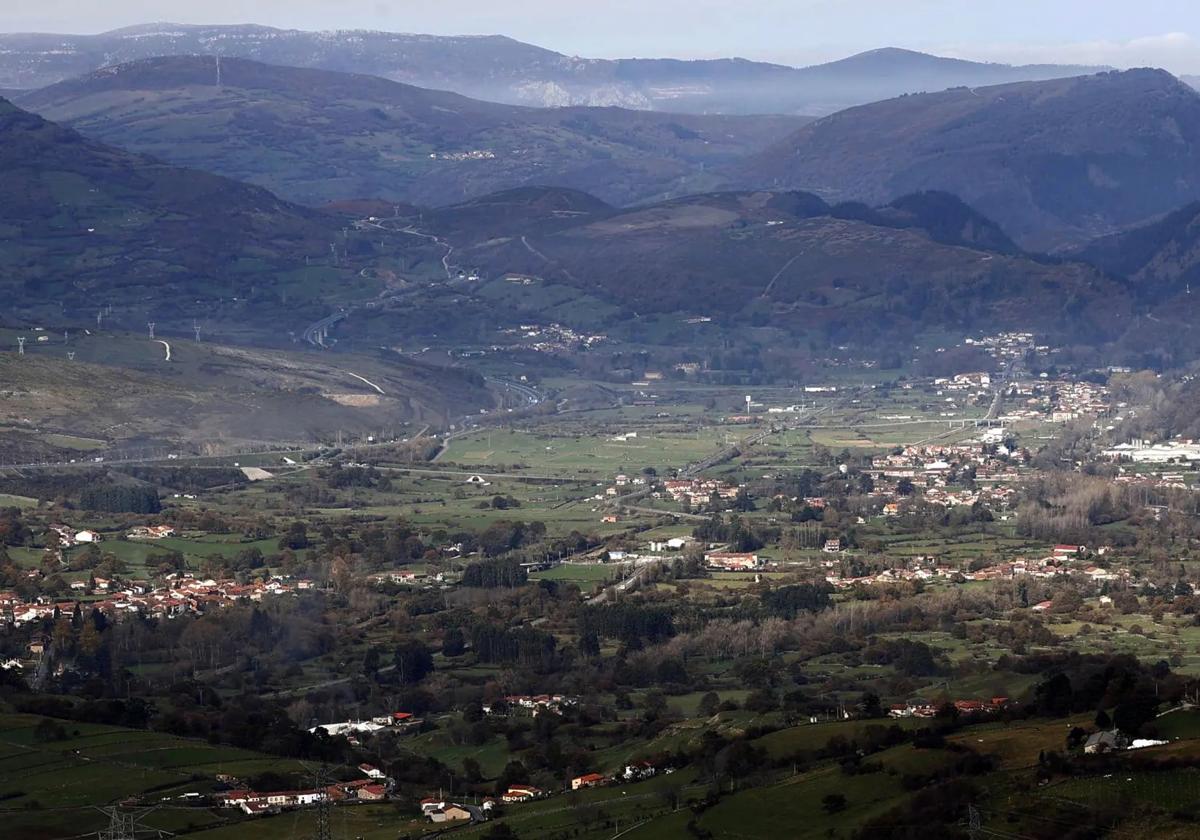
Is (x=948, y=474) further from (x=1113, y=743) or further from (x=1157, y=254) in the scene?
(x=1157, y=254)

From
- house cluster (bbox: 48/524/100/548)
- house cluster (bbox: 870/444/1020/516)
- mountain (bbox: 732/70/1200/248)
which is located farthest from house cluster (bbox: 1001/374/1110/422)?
mountain (bbox: 732/70/1200/248)

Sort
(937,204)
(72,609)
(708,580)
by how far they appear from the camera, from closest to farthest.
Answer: (72,609)
(708,580)
(937,204)

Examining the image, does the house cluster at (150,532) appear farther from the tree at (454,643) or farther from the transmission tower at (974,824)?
the transmission tower at (974,824)

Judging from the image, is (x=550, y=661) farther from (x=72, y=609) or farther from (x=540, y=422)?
(x=540, y=422)

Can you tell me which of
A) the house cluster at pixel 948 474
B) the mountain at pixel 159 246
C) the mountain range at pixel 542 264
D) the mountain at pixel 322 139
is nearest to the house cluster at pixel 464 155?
the mountain at pixel 322 139

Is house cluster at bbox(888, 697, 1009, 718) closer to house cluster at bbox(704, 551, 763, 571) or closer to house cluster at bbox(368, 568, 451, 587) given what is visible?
house cluster at bbox(704, 551, 763, 571)

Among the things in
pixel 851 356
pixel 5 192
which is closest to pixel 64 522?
pixel 851 356

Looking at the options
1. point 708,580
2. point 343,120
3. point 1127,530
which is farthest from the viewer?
point 343,120
